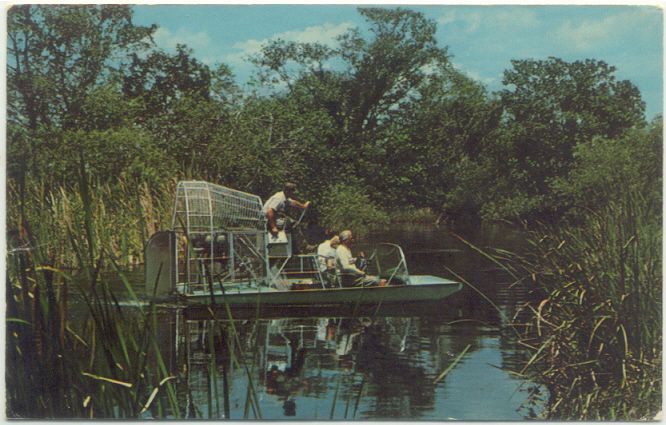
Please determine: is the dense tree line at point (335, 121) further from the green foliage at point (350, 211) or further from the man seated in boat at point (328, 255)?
the man seated in boat at point (328, 255)

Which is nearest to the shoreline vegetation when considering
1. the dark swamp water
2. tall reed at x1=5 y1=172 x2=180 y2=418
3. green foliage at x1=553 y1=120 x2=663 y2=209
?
green foliage at x1=553 y1=120 x2=663 y2=209

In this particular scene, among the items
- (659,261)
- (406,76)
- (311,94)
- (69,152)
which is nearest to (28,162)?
A: (69,152)

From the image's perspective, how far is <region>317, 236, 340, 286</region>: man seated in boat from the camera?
6.31m

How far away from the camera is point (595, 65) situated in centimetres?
547

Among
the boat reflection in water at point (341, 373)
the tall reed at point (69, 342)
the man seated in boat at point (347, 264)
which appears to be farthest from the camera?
the man seated in boat at point (347, 264)

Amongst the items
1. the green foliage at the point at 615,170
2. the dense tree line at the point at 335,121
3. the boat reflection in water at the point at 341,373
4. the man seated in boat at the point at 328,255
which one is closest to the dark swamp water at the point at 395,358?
the boat reflection in water at the point at 341,373

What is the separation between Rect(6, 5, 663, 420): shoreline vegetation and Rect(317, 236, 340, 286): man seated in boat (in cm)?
23

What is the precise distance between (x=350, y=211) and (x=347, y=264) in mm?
413

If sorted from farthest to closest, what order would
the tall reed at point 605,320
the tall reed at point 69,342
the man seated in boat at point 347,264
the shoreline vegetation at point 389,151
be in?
the man seated in boat at point 347,264
the shoreline vegetation at point 389,151
the tall reed at point 605,320
the tall reed at point 69,342

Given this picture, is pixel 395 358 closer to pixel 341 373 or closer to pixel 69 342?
pixel 341 373

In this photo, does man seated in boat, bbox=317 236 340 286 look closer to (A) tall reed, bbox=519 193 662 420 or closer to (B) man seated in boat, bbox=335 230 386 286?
(B) man seated in boat, bbox=335 230 386 286

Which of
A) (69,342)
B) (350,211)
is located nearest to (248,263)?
(350,211)

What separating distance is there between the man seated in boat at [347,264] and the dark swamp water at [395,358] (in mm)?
204

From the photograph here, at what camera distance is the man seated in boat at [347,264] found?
6.27m
